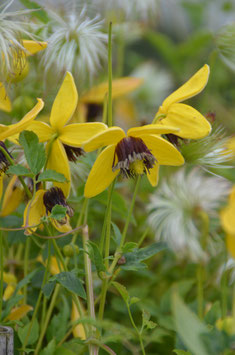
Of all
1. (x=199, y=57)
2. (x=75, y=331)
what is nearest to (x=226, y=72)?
(x=199, y=57)

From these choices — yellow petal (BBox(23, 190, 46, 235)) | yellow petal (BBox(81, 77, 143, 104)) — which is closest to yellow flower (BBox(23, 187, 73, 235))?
yellow petal (BBox(23, 190, 46, 235))

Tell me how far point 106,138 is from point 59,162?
11cm

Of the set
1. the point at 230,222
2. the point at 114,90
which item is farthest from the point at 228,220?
the point at 114,90

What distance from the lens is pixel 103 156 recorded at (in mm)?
716

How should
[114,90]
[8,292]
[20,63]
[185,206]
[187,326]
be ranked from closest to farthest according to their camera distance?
[187,326], [20,63], [8,292], [185,206], [114,90]

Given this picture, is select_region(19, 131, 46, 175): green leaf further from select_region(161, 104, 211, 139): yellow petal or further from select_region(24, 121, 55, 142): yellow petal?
select_region(161, 104, 211, 139): yellow petal

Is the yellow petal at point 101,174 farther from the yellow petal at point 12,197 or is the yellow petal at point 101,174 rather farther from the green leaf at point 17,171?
the yellow petal at point 12,197

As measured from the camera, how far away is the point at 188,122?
2.42 feet

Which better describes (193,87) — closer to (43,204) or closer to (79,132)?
(79,132)

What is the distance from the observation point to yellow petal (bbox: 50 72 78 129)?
0.74m

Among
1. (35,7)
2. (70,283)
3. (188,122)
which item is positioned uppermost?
(35,7)

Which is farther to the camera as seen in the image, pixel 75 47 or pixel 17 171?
pixel 75 47

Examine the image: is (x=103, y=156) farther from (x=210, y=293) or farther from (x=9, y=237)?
(x=210, y=293)

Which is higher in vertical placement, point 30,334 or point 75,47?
point 75,47
